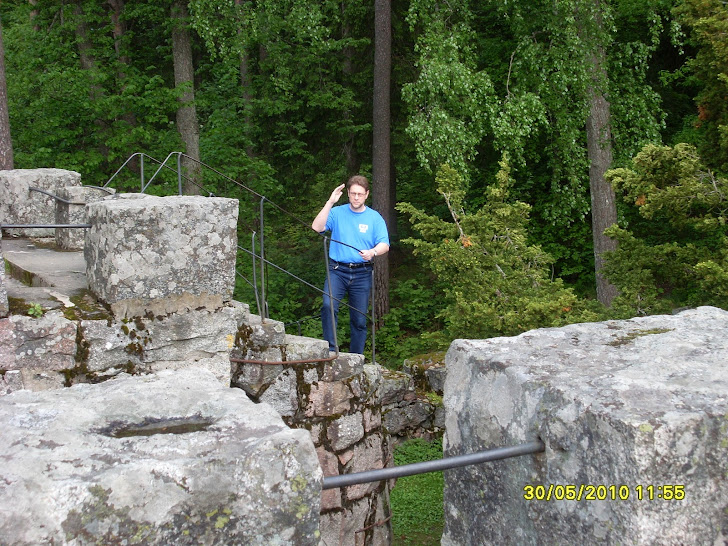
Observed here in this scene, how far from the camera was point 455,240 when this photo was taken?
333 inches

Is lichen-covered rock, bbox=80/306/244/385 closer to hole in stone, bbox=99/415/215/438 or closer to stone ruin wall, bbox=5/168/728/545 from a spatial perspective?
stone ruin wall, bbox=5/168/728/545

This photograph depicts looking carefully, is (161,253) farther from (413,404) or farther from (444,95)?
(444,95)

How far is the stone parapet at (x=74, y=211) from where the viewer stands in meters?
6.09

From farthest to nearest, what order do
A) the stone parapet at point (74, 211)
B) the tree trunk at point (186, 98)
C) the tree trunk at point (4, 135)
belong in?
1. the tree trunk at point (186, 98)
2. the tree trunk at point (4, 135)
3. the stone parapet at point (74, 211)

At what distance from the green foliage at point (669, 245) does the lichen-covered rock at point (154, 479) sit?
17.6 ft

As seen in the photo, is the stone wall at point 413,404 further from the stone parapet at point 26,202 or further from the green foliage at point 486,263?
the stone parapet at point 26,202

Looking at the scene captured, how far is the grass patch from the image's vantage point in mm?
7363

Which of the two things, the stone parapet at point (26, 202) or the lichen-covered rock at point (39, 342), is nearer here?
the lichen-covered rock at point (39, 342)

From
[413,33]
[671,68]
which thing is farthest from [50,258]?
[671,68]

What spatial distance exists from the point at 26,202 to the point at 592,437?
247 inches

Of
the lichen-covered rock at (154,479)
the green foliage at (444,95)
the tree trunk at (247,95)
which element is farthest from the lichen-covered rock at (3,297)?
the tree trunk at (247,95)

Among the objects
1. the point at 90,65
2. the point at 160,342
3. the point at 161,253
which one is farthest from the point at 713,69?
the point at 90,65

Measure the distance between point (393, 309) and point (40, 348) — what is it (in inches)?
386

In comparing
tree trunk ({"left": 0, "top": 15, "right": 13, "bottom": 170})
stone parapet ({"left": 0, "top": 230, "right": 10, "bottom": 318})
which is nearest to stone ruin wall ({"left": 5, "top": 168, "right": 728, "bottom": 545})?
stone parapet ({"left": 0, "top": 230, "right": 10, "bottom": 318})
